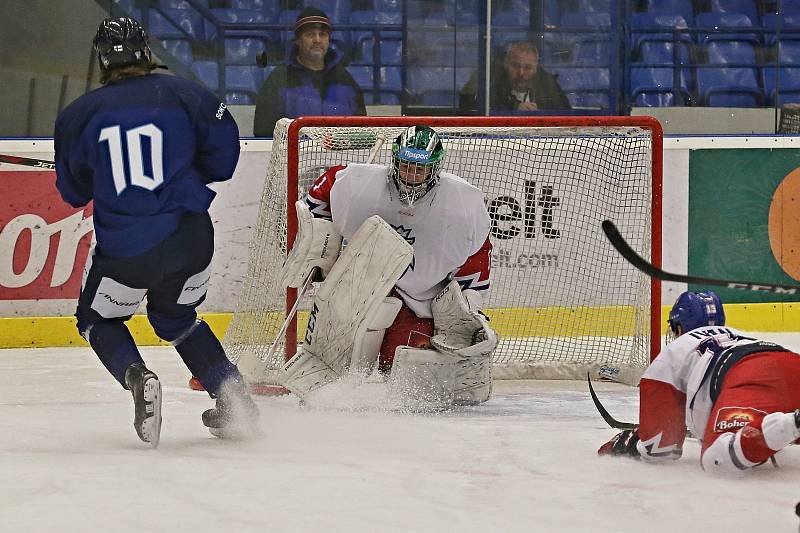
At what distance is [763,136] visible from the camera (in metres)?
5.73

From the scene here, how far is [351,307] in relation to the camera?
154 inches

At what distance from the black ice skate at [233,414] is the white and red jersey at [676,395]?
0.99 metres

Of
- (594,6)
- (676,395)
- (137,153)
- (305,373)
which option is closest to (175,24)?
(594,6)

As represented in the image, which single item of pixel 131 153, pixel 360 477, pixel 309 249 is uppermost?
pixel 131 153

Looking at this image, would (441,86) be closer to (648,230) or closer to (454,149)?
(454,149)

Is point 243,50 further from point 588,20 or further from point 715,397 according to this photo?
point 715,397

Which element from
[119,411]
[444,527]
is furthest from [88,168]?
[444,527]

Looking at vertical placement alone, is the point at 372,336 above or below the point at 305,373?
above

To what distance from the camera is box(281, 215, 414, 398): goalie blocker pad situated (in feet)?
12.6

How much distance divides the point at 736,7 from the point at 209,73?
8.04 feet

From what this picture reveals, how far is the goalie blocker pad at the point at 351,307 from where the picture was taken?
3.83 metres

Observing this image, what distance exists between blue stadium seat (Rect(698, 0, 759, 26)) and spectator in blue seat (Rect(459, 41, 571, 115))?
3.02 ft

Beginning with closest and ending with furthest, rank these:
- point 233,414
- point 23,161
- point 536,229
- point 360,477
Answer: point 360,477, point 233,414, point 23,161, point 536,229

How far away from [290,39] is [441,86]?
69cm
